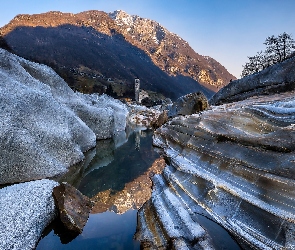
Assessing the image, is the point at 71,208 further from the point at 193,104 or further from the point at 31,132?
the point at 193,104

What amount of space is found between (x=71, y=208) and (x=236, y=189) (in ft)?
10.2

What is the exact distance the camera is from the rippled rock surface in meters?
3.92

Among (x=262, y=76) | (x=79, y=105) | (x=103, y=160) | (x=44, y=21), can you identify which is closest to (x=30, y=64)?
(x=79, y=105)

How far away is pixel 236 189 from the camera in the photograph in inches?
189

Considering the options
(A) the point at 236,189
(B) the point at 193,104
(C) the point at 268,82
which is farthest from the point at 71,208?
(B) the point at 193,104

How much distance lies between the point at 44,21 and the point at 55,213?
175229 millimetres

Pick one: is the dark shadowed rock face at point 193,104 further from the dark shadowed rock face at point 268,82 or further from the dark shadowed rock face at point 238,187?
the dark shadowed rock face at point 238,187

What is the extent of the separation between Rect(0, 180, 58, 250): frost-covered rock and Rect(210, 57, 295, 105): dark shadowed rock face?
886 centimetres

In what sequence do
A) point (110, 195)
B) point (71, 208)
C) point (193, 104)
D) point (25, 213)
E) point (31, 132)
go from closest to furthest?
point (25, 213) → point (71, 208) → point (110, 195) → point (31, 132) → point (193, 104)

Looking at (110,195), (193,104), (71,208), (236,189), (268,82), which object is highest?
(268,82)

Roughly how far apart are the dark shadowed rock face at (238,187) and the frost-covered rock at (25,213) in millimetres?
1763

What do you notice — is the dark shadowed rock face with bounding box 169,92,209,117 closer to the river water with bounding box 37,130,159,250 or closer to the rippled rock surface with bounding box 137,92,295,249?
the river water with bounding box 37,130,159,250

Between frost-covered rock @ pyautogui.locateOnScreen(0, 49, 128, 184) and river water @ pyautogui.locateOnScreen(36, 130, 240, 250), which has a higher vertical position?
frost-covered rock @ pyautogui.locateOnScreen(0, 49, 128, 184)

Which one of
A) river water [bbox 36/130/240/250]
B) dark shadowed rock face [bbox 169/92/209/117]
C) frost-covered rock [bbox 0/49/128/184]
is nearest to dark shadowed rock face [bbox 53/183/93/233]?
river water [bbox 36/130/240/250]
